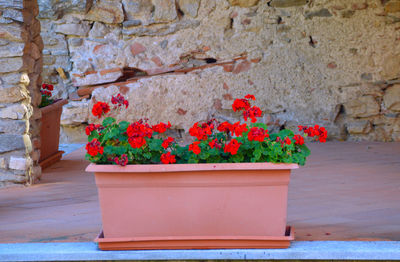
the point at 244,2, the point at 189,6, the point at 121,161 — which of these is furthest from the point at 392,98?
the point at 121,161

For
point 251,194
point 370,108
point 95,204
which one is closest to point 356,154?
point 370,108

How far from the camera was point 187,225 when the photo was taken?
207cm

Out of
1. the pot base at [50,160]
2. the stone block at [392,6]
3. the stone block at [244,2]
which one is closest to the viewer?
the pot base at [50,160]

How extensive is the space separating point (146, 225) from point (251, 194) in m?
0.43

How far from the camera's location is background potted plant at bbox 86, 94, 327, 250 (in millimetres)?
2033

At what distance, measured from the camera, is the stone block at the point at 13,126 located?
359 cm

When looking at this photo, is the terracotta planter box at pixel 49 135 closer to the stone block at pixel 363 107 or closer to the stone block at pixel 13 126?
the stone block at pixel 13 126

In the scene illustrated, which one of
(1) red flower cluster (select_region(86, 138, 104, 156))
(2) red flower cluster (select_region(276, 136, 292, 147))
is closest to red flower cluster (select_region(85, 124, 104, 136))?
(1) red flower cluster (select_region(86, 138, 104, 156))

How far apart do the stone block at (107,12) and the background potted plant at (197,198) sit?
401 cm

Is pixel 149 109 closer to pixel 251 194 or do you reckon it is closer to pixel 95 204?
pixel 95 204

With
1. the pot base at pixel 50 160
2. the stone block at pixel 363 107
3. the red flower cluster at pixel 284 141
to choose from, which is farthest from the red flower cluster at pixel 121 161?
the stone block at pixel 363 107

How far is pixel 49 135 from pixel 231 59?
7.11ft

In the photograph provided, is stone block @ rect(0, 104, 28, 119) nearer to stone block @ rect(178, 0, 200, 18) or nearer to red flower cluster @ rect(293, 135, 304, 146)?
red flower cluster @ rect(293, 135, 304, 146)

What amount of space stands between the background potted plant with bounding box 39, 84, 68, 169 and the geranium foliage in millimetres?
2369
